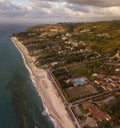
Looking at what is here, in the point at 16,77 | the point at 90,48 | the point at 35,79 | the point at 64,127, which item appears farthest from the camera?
the point at 90,48

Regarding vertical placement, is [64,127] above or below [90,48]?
above

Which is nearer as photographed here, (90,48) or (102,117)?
(102,117)

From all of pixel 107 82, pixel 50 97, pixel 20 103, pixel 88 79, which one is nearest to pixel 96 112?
pixel 50 97

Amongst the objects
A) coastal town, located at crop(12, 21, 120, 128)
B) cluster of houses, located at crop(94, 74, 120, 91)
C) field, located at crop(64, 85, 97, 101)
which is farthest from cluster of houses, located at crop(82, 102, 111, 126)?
cluster of houses, located at crop(94, 74, 120, 91)

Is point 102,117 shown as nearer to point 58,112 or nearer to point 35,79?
point 58,112

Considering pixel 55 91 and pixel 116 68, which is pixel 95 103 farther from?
pixel 116 68

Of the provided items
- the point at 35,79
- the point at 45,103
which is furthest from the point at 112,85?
the point at 35,79

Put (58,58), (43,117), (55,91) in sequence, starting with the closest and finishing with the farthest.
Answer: (43,117) < (55,91) < (58,58)

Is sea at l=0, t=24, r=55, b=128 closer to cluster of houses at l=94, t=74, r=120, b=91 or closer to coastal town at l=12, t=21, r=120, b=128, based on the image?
coastal town at l=12, t=21, r=120, b=128
